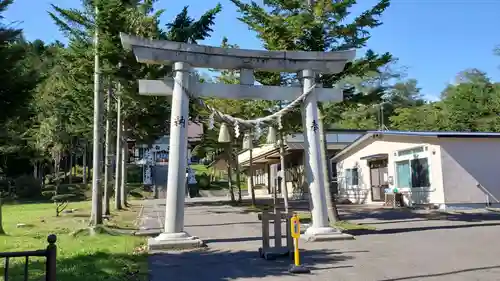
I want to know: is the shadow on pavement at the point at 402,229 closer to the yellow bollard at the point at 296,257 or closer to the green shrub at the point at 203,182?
the yellow bollard at the point at 296,257

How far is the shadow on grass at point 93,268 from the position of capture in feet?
21.2

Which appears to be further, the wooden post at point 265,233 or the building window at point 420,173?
the building window at point 420,173

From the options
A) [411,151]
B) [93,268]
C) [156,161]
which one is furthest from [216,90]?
[156,161]

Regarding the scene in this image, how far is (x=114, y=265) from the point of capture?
746cm

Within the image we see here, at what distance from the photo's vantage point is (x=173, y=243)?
947cm

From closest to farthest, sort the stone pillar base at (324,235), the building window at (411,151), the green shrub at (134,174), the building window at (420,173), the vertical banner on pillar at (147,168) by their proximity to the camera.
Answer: the stone pillar base at (324,235)
the building window at (420,173)
the building window at (411,151)
the vertical banner on pillar at (147,168)
the green shrub at (134,174)

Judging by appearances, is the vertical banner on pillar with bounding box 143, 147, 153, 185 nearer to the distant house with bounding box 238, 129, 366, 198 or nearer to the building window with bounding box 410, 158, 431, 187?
the distant house with bounding box 238, 129, 366, 198

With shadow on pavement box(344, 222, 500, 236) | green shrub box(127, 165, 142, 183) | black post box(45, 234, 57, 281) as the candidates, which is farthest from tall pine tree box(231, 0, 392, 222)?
green shrub box(127, 165, 142, 183)

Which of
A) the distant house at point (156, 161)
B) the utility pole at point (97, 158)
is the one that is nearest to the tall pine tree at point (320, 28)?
the utility pole at point (97, 158)

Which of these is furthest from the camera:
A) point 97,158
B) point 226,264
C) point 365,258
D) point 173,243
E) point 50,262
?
point 97,158

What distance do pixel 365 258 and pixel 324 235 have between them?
2.26 metres

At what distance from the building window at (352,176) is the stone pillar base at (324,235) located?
16224 mm

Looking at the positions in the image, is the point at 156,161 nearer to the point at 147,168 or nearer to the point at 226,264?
the point at 147,168

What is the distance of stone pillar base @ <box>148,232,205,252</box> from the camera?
9.36 metres
